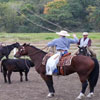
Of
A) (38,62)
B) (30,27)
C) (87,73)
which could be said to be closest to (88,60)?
(87,73)

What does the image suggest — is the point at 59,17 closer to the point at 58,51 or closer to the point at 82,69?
the point at 58,51

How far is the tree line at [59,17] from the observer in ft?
124

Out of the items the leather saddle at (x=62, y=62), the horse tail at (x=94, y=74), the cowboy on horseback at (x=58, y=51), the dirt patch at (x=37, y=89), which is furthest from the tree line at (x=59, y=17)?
the horse tail at (x=94, y=74)

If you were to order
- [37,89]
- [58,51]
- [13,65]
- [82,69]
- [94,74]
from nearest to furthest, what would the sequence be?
[82,69] < [94,74] < [58,51] < [37,89] < [13,65]

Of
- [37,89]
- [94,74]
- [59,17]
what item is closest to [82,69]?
[94,74]

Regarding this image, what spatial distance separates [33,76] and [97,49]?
10481mm

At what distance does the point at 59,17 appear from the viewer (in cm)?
3666

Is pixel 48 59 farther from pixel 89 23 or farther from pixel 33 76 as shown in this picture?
pixel 89 23

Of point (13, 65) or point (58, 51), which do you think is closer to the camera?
point (58, 51)

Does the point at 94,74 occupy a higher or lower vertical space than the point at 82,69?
lower

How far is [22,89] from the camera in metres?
Result: 10.1

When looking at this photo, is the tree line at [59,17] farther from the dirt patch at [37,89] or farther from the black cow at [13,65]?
the black cow at [13,65]

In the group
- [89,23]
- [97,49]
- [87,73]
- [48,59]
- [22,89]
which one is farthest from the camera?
[89,23]

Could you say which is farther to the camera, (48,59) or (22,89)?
(22,89)
